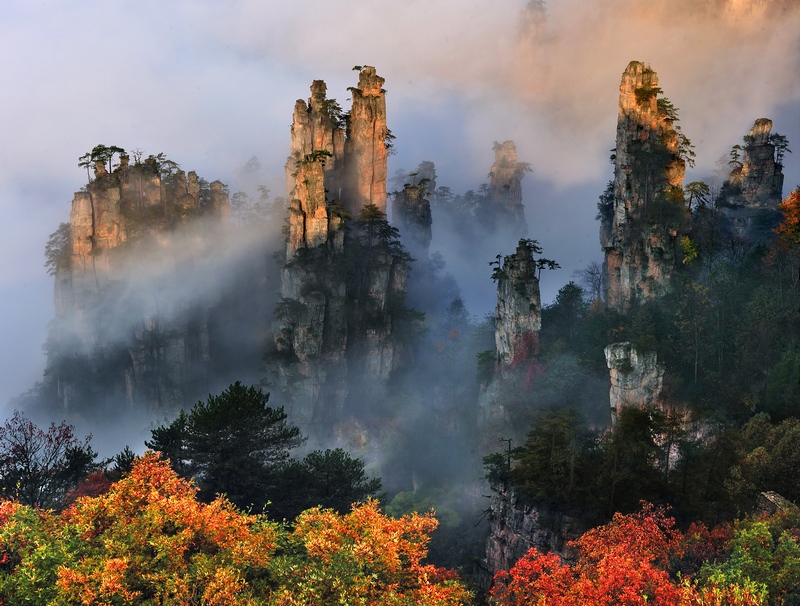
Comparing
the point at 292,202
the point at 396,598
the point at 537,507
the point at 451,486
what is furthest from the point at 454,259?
the point at 396,598

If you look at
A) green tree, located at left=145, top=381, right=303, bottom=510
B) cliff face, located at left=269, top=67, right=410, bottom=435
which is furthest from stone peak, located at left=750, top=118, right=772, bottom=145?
green tree, located at left=145, top=381, right=303, bottom=510

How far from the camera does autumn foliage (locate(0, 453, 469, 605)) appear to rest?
816 inches

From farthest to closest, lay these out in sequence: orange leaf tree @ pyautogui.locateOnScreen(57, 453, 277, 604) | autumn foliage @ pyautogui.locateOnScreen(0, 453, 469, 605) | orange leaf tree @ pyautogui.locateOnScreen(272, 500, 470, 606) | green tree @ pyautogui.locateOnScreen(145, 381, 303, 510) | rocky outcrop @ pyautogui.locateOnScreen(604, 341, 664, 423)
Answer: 1. rocky outcrop @ pyautogui.locateOnScreen(604, 341, 664, 423)
2. green tree @ pyautogui.locateOnScreen(145, 381, 303, 510)
3. orange leaf tree @ pyautogui.locateOnScreen(272, 500, 470, 606)
4. autumn foliage @ pyautogui.locateOnScreen(0, 453, 469, 605)
5. orange leaf tree @ pyautogui.locateOnScreen(57, 453, 277, 604)

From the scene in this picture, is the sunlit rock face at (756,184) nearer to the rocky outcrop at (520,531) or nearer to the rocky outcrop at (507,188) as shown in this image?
the rocky outcrop at (520,531)

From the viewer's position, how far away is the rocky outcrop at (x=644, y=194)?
62.2 meters

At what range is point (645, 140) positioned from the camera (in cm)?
6550

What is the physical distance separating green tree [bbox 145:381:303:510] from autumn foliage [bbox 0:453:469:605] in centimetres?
1712

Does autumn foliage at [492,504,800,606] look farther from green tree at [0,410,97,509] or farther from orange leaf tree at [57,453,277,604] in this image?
green tree at [0,410,97,509]

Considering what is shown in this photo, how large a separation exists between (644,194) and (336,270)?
31.5 m

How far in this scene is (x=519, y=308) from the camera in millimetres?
68688

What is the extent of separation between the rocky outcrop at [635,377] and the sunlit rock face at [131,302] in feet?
169

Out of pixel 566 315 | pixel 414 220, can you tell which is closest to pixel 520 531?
pixel 566 315

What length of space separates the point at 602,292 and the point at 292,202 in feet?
117

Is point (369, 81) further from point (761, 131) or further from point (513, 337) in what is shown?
point (761, 131)
